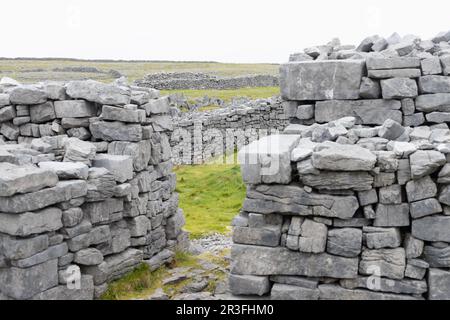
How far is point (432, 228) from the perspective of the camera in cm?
723

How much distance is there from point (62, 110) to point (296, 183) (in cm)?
514

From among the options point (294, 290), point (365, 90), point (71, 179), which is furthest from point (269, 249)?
point (365, 90)

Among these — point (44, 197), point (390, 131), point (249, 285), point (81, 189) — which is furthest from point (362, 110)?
point (44, 197)

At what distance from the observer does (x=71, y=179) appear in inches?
346

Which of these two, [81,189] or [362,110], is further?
[362,110]

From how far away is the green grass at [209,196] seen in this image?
51.1 ft

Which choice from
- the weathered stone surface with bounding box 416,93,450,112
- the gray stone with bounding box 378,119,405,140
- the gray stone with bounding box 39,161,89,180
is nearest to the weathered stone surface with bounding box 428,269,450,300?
the gray stone with bounding box 378,119,405,140

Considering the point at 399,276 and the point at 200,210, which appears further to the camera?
the point at 200,210

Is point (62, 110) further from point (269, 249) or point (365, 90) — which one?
point (365, 90)

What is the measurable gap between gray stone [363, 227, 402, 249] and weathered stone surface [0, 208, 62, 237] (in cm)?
464

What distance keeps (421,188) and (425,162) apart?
40 cm

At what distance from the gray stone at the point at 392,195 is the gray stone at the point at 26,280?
503 centimetres

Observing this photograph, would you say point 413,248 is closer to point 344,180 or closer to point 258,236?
point 344,180

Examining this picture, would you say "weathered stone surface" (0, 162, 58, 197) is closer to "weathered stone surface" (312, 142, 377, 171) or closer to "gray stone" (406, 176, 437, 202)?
"weathered stone surface" (312, 142, 377, 171)
